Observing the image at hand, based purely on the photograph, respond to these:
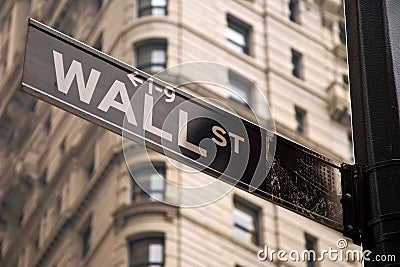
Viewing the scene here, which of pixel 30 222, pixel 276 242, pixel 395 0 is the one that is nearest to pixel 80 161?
pixel 30 222

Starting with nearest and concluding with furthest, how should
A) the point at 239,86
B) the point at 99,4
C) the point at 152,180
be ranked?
1. the point at 152,180
2. the point at 239,86
3. the point at 99,4

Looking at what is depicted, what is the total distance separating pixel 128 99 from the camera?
14.7ft

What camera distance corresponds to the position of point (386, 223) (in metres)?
4.25

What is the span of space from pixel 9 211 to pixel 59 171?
20.9 ft

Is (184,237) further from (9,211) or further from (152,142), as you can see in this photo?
(152,142)

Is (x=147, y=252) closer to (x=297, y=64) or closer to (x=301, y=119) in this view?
(x=301, y=119)

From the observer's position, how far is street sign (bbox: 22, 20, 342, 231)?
171 inches

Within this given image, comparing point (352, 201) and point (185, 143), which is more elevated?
point (185, 143)

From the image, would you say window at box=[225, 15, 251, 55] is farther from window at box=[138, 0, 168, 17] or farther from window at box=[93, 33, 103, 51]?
window at box=[93, 33, 103, 51]

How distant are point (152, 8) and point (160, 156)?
23.4 ft

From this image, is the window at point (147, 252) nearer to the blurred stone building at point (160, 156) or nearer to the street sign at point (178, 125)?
the blurred stone building at point (160, 156)

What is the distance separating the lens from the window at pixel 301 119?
44.3 metres

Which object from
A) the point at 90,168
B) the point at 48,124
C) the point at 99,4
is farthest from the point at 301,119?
the point at 48,124

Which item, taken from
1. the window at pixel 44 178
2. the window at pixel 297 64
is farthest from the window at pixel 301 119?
the window at pixel 44 178
